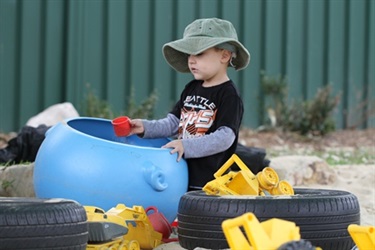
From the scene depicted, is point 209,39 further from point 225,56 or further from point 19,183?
point 19,183

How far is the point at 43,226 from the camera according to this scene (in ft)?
9.66

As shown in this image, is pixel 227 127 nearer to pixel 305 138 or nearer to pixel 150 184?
pixel 150 184

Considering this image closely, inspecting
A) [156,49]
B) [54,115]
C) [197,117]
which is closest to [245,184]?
[197,117]

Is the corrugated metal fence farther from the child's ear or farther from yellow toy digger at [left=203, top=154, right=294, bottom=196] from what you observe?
yellow toy digger at [left=203, top=154, right=294, bottom=196]

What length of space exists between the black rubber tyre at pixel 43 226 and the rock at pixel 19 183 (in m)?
2.03

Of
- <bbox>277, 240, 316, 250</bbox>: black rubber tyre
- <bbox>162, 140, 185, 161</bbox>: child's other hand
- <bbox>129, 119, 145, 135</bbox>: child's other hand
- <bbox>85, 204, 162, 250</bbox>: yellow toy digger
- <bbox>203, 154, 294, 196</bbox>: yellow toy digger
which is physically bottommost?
<bbox>85, 204, 162, 250</bbox>: yellow toy digger

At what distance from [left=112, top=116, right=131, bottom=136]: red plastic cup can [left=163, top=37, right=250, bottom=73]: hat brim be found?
44 cm

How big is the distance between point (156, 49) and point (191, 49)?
172 inches

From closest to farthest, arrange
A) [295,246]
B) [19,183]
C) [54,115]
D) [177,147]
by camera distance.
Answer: [295,246]
[177,147]
[19,183]
[54,115]

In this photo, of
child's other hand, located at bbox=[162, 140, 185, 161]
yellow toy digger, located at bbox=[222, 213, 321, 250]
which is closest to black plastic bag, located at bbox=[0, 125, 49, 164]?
child's other hand, located at bbox=[162, 140, 185, 161]

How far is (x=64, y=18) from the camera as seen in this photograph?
8.50 meters

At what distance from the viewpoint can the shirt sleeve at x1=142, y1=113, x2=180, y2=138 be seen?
15.2ft

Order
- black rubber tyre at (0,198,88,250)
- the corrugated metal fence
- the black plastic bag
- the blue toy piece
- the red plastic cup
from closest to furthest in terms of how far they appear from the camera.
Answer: black rubber tyre at (0,198,88,250) < the blue toy piece < the red plastic cup < the black plastic bag < the corrugated metal fence

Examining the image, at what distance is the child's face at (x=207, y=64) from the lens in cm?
449
